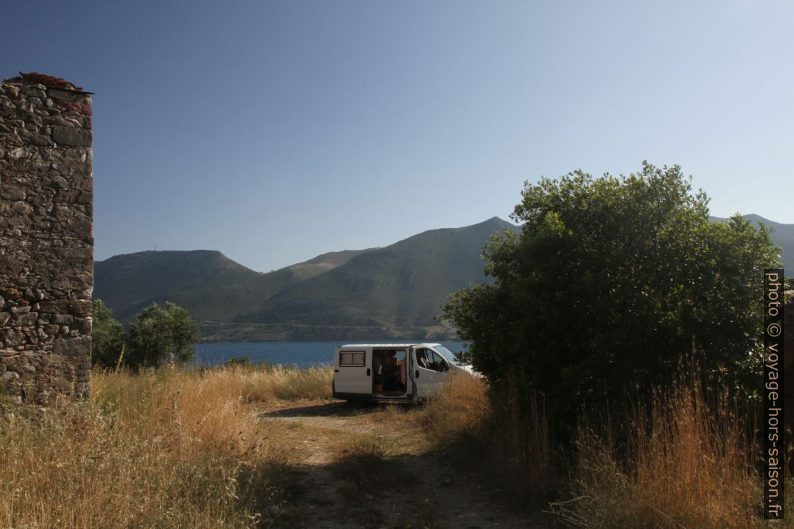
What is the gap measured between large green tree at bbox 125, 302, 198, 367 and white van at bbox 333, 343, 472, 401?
35.7 feet

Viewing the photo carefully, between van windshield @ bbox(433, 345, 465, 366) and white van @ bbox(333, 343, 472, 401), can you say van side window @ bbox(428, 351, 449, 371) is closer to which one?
white van @ bbox(333, 343, 472, 401)

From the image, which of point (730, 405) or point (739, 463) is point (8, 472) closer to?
point (739, 463)

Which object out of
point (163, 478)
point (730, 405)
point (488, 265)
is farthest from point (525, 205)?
point (163, 478)

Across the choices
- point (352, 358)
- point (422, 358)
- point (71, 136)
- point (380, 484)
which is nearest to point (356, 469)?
point (380, 484)

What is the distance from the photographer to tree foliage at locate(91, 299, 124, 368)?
23.0 metres

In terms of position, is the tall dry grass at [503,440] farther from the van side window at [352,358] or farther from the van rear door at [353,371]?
the van side window at [352,358]

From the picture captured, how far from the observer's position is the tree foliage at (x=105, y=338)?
2305cm

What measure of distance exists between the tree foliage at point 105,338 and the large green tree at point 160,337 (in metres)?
0.68

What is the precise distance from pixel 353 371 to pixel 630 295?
35.2 feet

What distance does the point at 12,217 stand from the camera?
24.5 ft

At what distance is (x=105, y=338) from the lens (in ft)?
77.9

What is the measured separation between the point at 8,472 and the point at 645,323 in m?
6.83

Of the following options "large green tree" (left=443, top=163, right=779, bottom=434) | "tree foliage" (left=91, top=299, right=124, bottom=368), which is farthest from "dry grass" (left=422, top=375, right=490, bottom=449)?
"tree foliage" (left=91, top=299, right=124, bottom=368)

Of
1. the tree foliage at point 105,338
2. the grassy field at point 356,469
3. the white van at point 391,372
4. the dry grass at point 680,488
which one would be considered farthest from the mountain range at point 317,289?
the dry grass at point 680,488
